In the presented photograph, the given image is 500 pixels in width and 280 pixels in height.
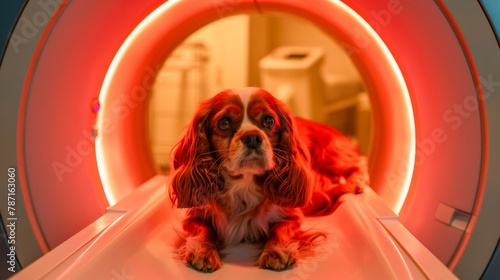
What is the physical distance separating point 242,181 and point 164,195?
66 cm

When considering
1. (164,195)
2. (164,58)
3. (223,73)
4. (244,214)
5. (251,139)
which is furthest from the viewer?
(223,73)

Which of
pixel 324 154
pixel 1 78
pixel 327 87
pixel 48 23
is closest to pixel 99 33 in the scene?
pixel 48 23

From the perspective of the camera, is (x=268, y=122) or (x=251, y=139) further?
(x=268, y=122)

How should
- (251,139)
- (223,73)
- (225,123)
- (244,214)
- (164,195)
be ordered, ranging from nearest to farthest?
(251,139) → (225,123) → (244,214) → (164,195) → (223,73)

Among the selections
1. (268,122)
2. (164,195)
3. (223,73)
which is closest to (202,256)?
(268,122)

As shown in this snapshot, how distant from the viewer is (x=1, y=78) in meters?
1.68

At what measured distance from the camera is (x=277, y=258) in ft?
6.13

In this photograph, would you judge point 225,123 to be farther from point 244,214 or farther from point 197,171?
point 244,214

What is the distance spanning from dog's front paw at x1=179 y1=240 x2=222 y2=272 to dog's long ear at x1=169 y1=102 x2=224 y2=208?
14 centimetres

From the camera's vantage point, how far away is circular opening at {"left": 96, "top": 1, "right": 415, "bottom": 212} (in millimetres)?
2414

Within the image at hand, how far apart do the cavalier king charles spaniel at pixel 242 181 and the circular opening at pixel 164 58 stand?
528 millimetres

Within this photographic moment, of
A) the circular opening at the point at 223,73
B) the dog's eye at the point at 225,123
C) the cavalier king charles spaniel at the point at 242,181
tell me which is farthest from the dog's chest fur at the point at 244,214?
the circular opening at the point at 223,73

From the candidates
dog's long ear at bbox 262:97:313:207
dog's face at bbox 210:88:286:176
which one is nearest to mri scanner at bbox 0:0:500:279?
dog's long ear at bbox 262:97:313:207

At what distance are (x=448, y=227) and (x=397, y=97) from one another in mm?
717
